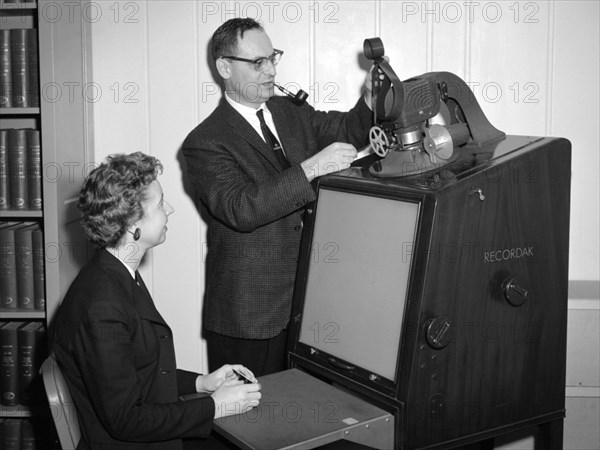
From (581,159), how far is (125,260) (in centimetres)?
158

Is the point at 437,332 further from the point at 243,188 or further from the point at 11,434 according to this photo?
the point at 11,434

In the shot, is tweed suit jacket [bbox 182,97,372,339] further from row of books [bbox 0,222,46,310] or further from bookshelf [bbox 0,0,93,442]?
row of books [bbox 0,222,46,310]

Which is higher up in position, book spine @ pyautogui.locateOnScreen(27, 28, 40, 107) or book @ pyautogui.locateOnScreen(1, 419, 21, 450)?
book spine @ pyautogui.locateOnScreen(27, 28, 40, 107)

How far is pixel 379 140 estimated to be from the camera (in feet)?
6.09

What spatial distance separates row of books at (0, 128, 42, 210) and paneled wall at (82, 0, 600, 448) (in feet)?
0.77

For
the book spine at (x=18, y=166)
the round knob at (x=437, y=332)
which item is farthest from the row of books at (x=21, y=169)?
the round knob at (x=437, y=332)

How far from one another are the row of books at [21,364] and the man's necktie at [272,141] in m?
1.02

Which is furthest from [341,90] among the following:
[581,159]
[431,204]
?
[431,204]

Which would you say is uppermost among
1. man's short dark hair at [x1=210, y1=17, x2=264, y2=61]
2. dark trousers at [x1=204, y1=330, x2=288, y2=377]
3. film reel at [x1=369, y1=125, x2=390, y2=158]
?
man's short dark hair at [x1=210, y1=17, x2=264, y2=61]

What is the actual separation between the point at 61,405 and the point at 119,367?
0.13 metres

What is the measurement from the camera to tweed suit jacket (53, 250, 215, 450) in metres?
1.49

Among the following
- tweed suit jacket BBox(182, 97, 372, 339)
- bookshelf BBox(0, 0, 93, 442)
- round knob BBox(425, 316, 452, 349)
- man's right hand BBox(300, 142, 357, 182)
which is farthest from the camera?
bookshelf BBox(0, 0, 93, 442)

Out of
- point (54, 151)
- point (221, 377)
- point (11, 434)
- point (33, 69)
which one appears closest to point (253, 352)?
point (221, 377)

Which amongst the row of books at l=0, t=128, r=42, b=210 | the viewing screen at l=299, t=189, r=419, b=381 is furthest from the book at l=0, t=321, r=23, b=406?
the viewing screen at l=299, t=189, r=419, b=381
